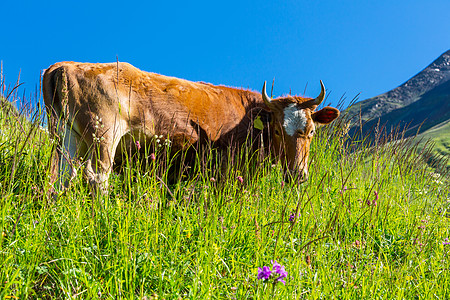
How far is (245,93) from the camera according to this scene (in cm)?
737

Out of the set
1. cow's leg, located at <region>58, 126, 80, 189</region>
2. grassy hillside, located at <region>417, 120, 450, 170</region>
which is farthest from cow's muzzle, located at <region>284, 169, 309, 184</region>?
grassy hillside, located at <region>417, 120, 450, 170</region>

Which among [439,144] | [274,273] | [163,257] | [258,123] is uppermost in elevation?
[258,123]

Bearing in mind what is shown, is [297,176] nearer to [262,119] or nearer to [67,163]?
[67,163]

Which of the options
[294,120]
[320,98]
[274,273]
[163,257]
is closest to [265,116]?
[294,120]

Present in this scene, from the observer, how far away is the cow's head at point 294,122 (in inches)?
247

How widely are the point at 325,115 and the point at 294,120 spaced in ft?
2.54

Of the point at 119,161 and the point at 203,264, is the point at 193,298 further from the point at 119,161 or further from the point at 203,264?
the point at 119,161

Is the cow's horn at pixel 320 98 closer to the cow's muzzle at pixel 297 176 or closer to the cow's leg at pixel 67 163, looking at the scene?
the cow's muzzle at pixel 297 176

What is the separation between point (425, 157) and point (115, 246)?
654 centimetres

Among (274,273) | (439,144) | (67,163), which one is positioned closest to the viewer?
(274,273)

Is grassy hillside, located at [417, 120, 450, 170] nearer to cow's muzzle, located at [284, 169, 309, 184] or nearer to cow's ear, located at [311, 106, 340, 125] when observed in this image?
cow's ear, located at [311, 106, 340, 125]

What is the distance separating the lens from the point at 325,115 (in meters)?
6.84

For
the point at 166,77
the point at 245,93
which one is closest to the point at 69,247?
the point at 166,77

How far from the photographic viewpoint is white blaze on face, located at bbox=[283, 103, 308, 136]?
20.8 feet
